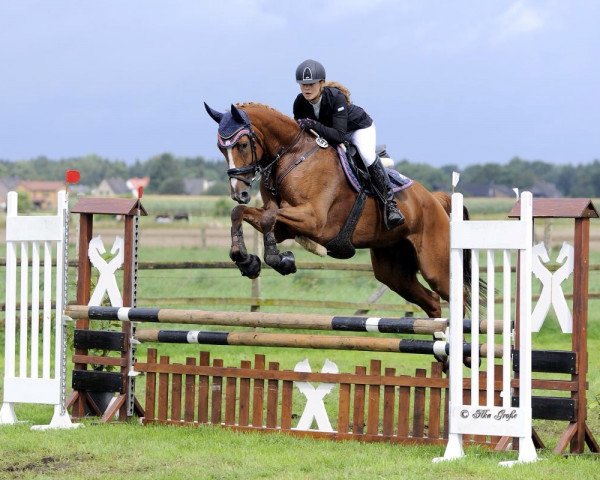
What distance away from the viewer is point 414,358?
31.6 ft

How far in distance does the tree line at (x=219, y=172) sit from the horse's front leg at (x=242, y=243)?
204 feet

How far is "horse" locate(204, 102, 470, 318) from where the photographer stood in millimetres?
5848

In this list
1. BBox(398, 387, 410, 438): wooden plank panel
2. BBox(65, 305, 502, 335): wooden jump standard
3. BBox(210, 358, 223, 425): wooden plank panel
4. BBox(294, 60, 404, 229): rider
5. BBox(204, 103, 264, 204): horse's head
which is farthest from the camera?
BBox(294, 60, 404, 229): rider

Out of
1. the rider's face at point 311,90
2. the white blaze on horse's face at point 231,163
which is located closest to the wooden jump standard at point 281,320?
the white blaze on horse's face at point 231,163

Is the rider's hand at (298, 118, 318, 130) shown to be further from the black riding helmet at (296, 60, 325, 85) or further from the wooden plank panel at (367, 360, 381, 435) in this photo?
the wooden plank panel at (367, 360, 381, 435)

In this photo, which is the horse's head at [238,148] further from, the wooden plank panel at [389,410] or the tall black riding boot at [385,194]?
the wooden plank panel at [389,410]

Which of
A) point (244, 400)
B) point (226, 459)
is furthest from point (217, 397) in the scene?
point (226, 459)

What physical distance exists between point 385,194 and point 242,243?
1.18 metres

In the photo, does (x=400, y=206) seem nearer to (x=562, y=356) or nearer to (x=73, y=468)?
(x=562, y=356)

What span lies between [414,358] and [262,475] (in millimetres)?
5295

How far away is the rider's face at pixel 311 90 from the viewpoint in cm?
618

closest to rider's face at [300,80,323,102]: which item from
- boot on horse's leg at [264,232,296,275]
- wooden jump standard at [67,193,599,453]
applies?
boot on horse's leg at [264,232,296,275]

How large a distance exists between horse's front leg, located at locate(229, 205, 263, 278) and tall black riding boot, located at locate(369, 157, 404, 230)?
918 millimetres

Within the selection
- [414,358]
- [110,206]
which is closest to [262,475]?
[110,206]
